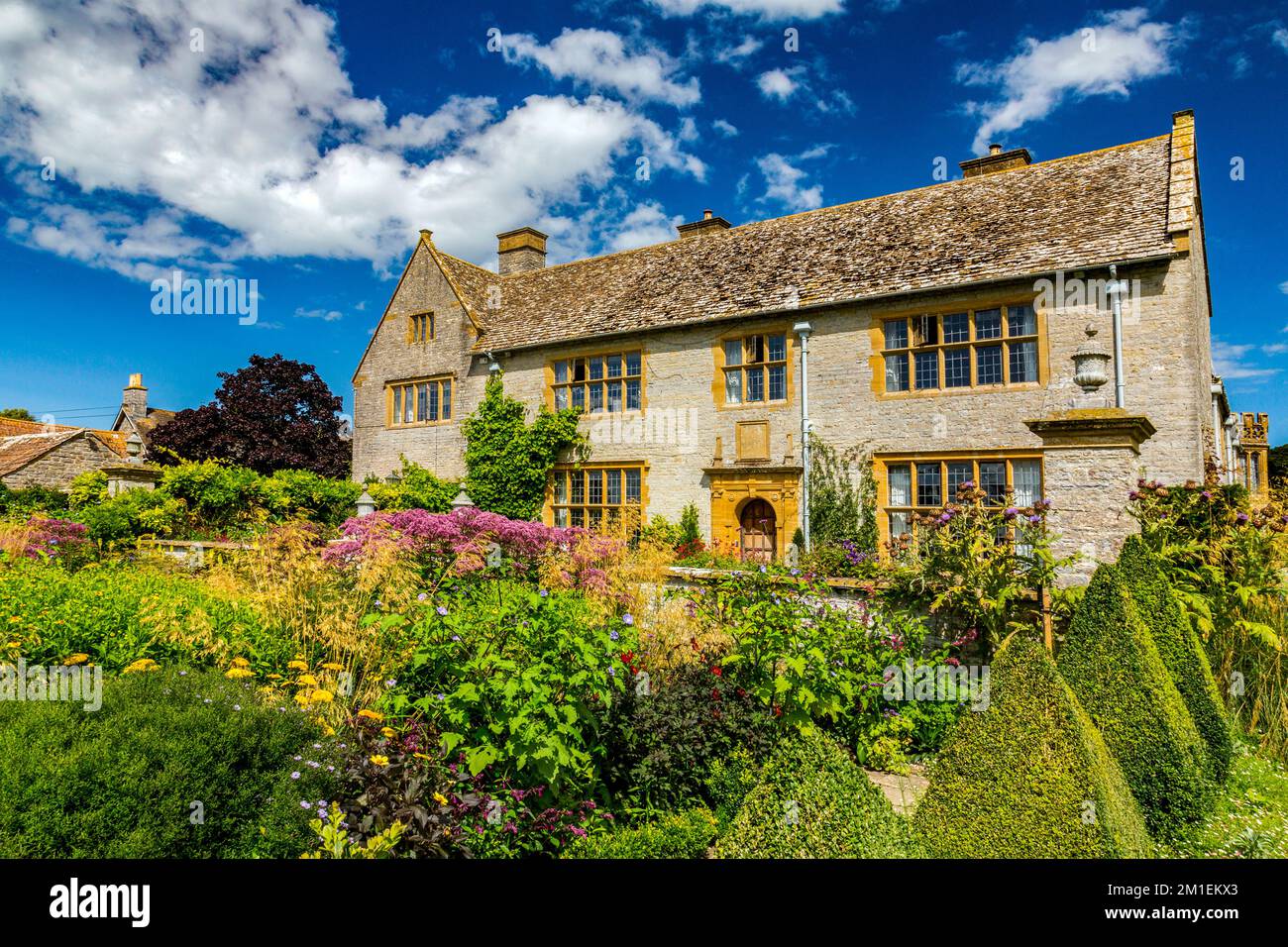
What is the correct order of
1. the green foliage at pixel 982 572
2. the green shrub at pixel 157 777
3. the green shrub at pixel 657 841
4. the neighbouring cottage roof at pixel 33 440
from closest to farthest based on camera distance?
the green shrub at pixel 157 777 → the green shrub at pixel 657 841 → the green foliage at pixel 982 572 → the neighbouring cottage roof at pixel 33 440

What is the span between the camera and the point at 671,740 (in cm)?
524

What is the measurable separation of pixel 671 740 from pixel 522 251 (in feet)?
72.5

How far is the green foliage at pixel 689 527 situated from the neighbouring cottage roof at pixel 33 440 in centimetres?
2613

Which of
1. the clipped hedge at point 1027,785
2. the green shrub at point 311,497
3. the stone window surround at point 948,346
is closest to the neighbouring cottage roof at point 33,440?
the green shrub at point 311,497

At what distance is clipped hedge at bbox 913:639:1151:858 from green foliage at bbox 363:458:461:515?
58.5ft

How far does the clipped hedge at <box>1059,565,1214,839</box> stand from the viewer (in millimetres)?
4812

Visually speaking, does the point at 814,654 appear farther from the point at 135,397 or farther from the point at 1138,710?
the point at 135,397

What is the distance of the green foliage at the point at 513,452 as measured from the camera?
19.3m

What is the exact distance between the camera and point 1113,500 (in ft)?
23.6

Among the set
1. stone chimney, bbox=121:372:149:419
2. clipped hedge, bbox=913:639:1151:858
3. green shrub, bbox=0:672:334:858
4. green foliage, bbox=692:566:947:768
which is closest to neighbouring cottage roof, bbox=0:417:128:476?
stone chimney, bbox=121:372:149:419

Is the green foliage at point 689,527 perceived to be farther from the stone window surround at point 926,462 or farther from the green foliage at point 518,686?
the green foliage at point 518,686

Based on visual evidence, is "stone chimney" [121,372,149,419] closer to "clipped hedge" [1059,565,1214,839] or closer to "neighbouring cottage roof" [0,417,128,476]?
"neighbouring cottage roof" [0,417,128,476]

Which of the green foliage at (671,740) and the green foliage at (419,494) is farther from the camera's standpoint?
the green foliage at (419,494)

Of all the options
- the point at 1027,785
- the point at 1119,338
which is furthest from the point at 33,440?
the point at 1027,785
